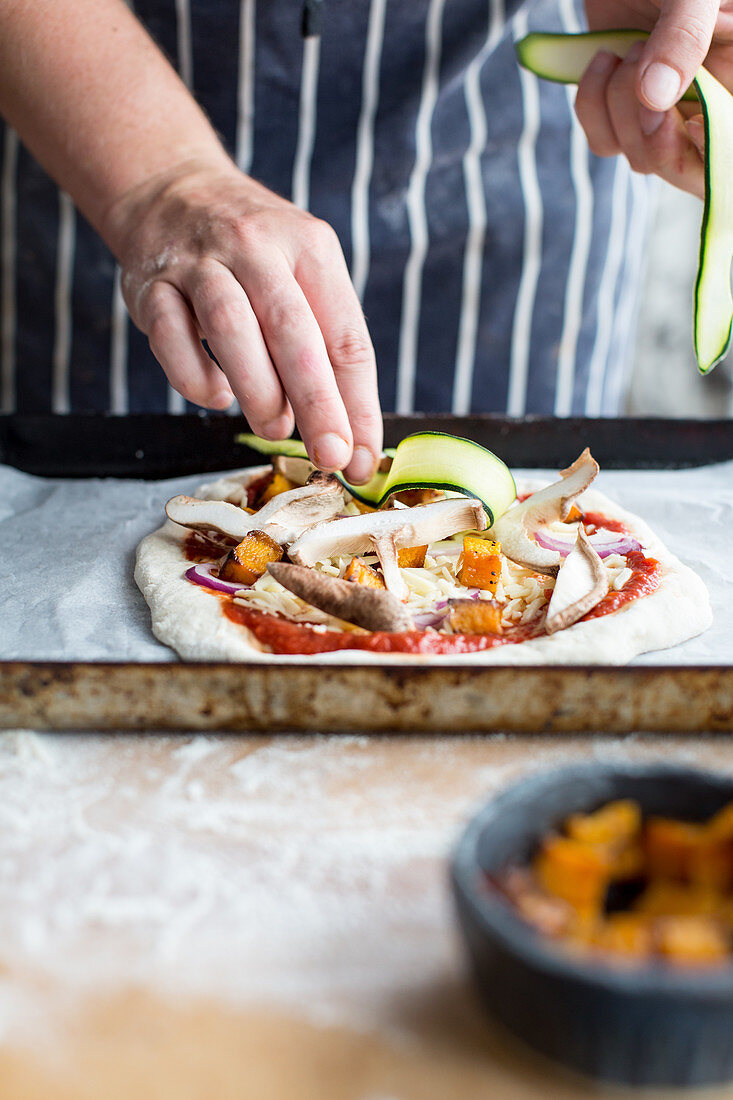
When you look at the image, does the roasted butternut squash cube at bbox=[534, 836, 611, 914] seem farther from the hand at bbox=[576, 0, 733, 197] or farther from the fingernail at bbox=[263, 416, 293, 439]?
the hand at bbox=[576, 0, 733, 197]

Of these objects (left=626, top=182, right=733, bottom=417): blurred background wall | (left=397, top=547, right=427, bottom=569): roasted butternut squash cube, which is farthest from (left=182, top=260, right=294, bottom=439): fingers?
(left=626, top=182, right=733, bottom=417): blurred background wall

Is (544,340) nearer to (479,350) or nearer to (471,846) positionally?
(479,350)

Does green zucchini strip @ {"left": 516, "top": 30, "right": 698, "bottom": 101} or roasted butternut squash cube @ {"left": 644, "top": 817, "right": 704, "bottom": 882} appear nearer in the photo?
roasted butternut squash cube @ {"left": 644, "top": 817, "right": 704, "bottom": 882}

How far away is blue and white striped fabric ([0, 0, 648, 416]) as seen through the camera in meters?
2.83

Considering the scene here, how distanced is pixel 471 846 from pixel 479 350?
251 cm

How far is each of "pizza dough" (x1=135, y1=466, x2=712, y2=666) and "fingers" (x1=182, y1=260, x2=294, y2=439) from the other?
0.38m

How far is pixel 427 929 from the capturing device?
108cm

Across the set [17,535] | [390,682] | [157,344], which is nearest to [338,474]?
[157,344]

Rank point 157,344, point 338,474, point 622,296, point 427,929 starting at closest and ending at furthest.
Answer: point 427,929 < point 157,344 < point 338,474 < point 622,296

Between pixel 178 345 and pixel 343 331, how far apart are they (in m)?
0.32

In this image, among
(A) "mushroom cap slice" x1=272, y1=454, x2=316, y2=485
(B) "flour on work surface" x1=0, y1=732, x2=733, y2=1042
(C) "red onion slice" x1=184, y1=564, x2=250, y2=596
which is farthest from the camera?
(A) "mushroom cap slice" x1=272, y1=454, x2=316, y2=485

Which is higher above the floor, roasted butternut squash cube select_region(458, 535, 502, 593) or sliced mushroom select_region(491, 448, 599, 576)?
sliced mushroom select_region(491, 448, 599, 576)

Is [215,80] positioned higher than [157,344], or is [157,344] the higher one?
[215,80]

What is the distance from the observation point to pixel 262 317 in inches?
70.6
